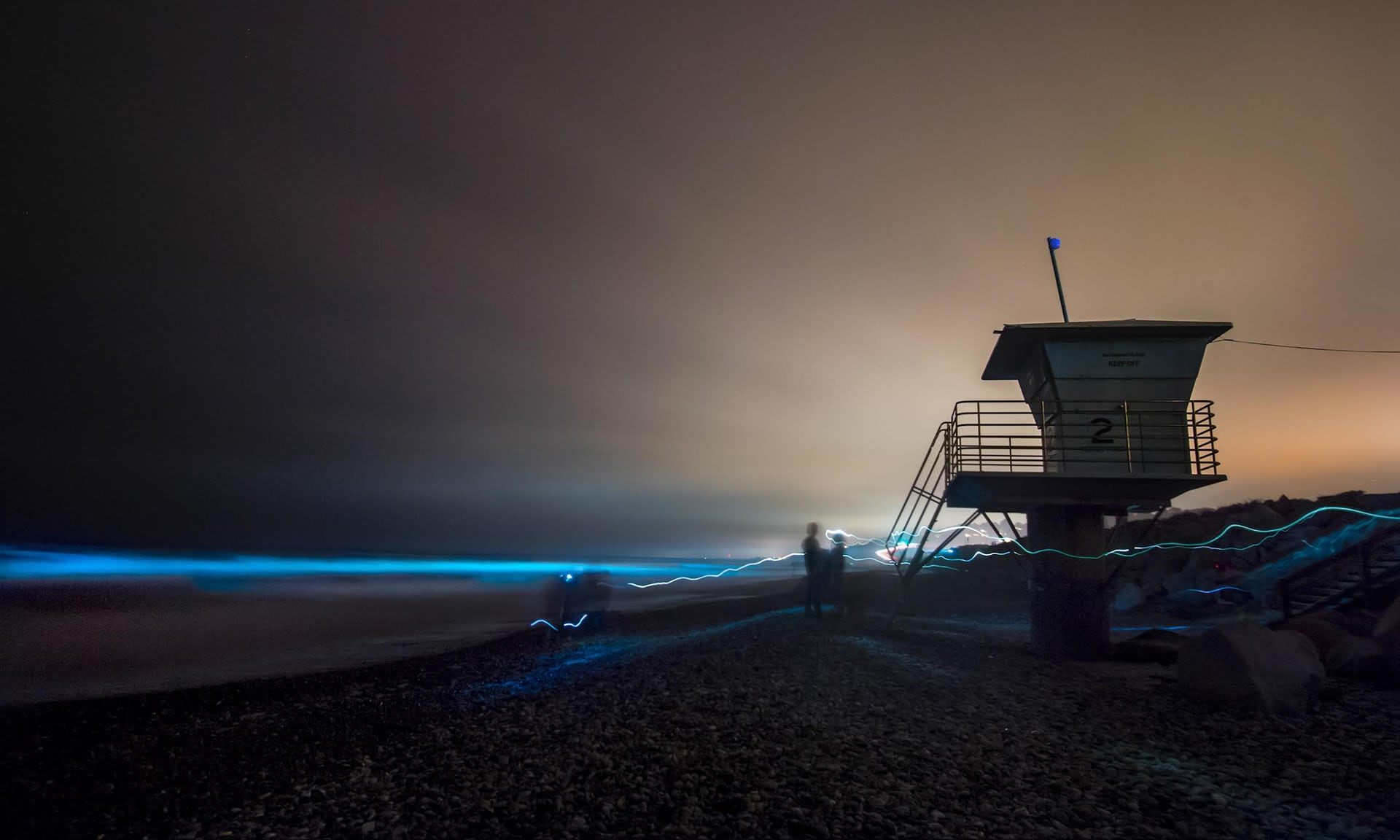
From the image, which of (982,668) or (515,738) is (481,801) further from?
(982,668)

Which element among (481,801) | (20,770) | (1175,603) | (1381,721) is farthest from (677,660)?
(1175,603)

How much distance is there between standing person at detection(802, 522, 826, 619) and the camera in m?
24.2

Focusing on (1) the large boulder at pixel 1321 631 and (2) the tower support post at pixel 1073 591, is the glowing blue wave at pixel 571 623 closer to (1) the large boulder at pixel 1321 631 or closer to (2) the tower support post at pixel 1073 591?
(2) the tower support post at pixel 1073 591

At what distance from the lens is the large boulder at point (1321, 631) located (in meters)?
14.3

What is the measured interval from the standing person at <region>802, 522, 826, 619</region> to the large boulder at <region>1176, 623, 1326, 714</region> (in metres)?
12.8

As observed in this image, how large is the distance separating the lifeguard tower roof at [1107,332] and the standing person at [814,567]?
30.6ft

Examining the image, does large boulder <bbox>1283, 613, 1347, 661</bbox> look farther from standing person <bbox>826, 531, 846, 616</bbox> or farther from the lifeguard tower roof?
standing person <bbox>826, 531, 846, 616</bbox>

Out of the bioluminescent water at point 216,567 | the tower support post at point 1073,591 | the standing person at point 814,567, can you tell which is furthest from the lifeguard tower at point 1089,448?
the bioluminescent water at point 216,567

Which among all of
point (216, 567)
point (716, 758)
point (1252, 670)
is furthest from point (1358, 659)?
point (216, 567)

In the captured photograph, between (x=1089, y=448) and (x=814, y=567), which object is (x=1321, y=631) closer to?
(x=1089, y=448)

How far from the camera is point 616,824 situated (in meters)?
6.80

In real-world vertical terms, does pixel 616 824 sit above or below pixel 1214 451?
below

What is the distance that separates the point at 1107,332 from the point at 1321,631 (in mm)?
7478

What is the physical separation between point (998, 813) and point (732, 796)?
2.57 m
